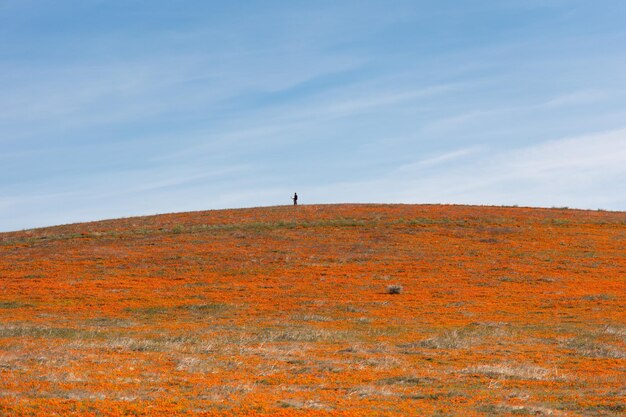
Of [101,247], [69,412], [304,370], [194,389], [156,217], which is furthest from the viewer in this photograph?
[156,217]

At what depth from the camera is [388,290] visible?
127 feet

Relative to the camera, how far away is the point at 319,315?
31.7 metres

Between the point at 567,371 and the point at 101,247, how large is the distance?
148ft

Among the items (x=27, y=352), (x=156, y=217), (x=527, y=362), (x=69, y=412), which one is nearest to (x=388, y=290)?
(x=527, y=362)

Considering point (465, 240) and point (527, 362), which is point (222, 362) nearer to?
point (527, 362)

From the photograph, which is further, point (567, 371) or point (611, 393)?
point (567, 371)

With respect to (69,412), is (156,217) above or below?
above

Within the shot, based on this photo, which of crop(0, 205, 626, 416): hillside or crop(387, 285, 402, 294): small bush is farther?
crop(387, 285, 402, 294): small bush

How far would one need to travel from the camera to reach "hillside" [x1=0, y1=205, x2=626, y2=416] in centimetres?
1520

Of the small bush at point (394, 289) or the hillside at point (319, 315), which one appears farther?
the small bush at point (394, 289)

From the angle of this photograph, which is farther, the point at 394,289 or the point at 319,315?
the point at 394,289

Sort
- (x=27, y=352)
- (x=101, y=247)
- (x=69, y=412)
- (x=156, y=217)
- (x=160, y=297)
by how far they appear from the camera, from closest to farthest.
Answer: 1. (x=69, y=412)
2. (x=27, y=352)
3. (x=160, y=297)
4. (x=101, y=247)
5. (x=156, y=217)

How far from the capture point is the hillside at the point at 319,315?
15.2 m

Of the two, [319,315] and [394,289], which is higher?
[394,289]
